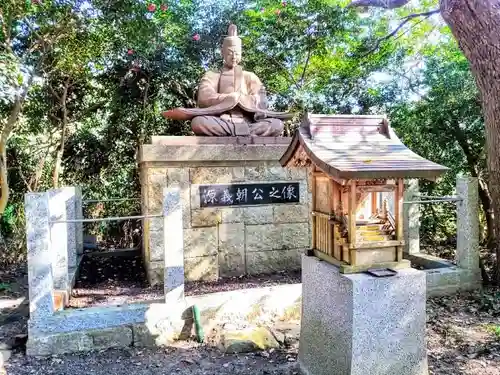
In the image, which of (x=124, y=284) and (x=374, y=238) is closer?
(x=374, y=238)

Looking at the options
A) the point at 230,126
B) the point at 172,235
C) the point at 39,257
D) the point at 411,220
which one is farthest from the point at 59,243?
the point at 411,220

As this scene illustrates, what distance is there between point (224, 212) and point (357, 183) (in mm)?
2639

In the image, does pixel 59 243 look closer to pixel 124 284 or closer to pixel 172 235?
pixel 124 284

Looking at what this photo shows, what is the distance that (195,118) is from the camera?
17.5 feet

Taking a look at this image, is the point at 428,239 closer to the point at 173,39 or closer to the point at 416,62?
the point at 416,62

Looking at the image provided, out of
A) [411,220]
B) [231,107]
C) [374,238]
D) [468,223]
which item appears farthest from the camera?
[411,220]

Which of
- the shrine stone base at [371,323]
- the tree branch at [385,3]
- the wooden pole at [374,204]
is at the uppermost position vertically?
the tree branch at [385,3]

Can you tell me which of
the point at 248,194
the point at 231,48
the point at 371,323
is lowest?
the point at 371,323

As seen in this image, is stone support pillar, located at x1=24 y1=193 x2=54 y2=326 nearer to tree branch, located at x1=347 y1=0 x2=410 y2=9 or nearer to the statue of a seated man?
the statue of a seated man

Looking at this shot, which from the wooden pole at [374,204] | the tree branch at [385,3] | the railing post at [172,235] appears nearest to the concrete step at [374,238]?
the wooden pole at [374,204]

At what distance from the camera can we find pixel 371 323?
8.92 ft

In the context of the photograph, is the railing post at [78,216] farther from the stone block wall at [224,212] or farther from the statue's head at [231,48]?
the statue's head at [231,48]

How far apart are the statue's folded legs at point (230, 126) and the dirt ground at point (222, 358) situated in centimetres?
262

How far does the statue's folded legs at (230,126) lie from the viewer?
5.26 meters
